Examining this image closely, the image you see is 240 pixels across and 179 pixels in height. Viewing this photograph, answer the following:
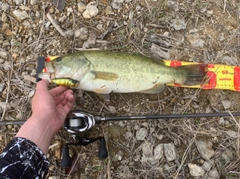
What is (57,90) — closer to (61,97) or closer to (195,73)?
(61,97)

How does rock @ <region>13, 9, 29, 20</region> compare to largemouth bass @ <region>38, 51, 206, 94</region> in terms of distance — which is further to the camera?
rock @ <region>13, 9, 29, 20</region>

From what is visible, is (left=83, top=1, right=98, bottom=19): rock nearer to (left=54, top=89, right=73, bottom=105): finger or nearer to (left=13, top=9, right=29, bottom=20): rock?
(left=13, top=9, right=29, bottom=20): rock

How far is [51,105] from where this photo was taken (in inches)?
110

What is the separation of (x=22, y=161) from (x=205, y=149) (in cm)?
196

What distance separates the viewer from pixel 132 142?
3.41 meters

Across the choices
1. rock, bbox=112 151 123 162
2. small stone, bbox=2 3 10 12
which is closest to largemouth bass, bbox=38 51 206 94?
rock, bbox=112 151 123 162

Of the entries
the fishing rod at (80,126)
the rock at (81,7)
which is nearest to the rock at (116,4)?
the rock at (81,7)

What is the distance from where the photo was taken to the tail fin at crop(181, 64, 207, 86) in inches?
131

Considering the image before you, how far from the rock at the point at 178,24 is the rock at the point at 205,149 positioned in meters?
1.37

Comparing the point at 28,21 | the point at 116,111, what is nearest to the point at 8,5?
the point at 28,21

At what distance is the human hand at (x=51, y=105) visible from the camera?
8.97 feet

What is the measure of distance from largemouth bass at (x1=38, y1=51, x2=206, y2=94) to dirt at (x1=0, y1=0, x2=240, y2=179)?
249 millimetres

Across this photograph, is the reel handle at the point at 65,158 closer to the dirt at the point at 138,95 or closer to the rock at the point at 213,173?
the dirt at the point at 138,95

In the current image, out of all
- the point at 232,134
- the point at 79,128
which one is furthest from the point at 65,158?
the point at 232,134
